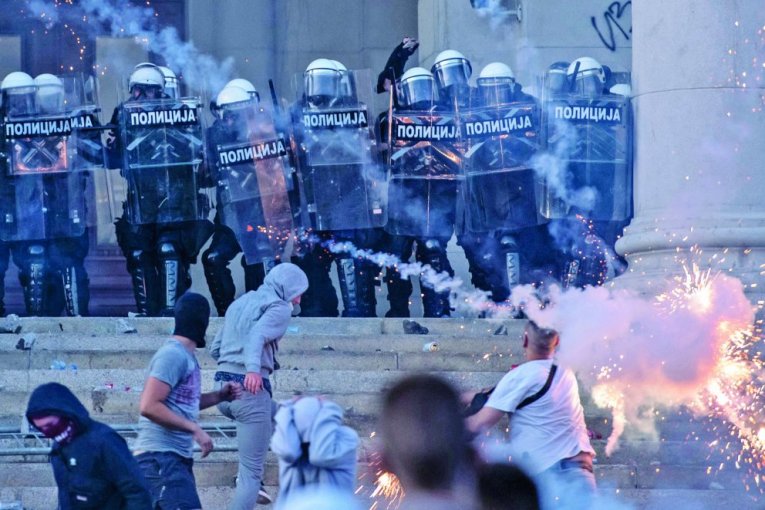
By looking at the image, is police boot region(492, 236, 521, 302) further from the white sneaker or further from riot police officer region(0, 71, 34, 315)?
the white sneaker

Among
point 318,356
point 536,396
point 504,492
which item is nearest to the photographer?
point 504,492

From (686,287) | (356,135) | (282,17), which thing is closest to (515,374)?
(686,287)

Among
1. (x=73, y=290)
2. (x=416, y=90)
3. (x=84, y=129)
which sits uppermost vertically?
(x=416, y=90)

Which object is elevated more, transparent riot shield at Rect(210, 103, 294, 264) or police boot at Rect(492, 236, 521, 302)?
transparent riot shield at Rect(210, 103, 294, 264)

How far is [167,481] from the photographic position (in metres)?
6.54

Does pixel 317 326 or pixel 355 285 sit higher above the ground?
pixel 355 285

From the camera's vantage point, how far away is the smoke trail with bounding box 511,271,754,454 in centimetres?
947

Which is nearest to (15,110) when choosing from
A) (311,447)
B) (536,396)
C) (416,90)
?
(416,90)

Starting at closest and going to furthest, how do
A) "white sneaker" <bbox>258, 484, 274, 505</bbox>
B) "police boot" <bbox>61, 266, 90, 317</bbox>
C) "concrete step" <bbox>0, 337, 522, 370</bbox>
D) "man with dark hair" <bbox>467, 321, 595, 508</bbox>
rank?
"man with dark hair" <bbox>467, 321, 595, 508</bbox>, "white sneaker" <bbox>258, 484, 274, 505</bbox>, "concrete step" <bbox>0, 337, 522, 370</bbox>, "police boot" <bbox>61, 266, 90, 317</bbox>

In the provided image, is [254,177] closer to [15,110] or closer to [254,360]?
[15,110]

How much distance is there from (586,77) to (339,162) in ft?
6.41

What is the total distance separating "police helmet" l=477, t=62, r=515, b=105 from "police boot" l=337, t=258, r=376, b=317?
1544 mm

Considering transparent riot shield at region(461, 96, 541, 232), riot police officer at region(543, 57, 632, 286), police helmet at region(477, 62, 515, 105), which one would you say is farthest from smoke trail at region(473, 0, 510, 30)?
transparent riot shield at region(461, 96, 541, 232)

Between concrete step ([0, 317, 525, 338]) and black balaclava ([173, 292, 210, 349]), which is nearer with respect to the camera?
black balaclava ([173, 292, 210, 349])
